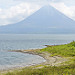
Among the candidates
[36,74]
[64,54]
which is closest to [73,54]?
[64,54]

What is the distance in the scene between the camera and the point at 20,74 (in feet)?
58.1

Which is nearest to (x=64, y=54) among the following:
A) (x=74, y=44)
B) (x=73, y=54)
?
(x=73, y=54)

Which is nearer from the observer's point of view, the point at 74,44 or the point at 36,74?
the point at 36,74

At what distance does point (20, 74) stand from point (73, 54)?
32971 millimetres

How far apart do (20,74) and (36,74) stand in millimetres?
1673

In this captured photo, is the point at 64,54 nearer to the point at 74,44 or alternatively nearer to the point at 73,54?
the point at 73,54

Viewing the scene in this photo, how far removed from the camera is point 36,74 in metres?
17.7

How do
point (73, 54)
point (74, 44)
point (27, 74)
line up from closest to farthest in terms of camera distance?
point (27, 74) < point (73, 54) < point (74, 44)

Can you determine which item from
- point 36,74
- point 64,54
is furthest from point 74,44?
point 36,74

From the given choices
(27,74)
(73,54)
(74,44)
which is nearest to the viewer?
(27,74)

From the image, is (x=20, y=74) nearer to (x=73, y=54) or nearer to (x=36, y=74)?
(x=36, y=74)

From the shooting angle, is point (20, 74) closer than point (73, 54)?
Yes

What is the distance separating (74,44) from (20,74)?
4759 centimetres

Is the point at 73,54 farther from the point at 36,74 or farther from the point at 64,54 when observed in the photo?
the point at 36,74
